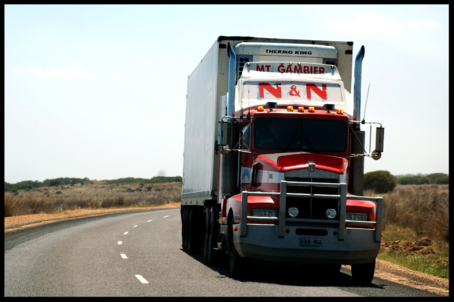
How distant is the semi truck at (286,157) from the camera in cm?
1088

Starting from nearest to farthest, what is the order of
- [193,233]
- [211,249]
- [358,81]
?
[358,81]
[211,249]
[193,233]

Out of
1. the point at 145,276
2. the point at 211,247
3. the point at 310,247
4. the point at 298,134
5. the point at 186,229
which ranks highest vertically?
the point at 298,134

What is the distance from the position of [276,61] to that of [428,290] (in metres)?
6.01

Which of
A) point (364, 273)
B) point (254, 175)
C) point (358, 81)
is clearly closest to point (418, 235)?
point (358, 81)

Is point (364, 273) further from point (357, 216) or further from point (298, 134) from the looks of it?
point (298, 134)

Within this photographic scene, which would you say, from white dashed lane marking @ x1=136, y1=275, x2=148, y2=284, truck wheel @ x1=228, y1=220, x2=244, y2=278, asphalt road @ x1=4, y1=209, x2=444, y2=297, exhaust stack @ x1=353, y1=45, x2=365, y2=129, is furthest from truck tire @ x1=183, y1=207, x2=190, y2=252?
exhaust stack @ x1=353, y1=45, x2=365, y2=129

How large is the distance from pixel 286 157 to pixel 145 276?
3743 millimetres

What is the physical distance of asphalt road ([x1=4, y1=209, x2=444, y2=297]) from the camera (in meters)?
10.3

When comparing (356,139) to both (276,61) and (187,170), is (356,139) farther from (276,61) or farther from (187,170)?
(187,170)

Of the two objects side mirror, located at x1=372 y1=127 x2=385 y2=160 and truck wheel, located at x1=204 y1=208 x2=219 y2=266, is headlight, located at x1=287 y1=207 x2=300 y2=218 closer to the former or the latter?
side mirror, located at x1=372 y1=127 x2=385 y2=160

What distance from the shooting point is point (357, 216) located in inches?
435

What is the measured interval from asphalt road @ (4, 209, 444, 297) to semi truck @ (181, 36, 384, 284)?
1.77ft

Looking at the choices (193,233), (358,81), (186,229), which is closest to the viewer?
(358,81)

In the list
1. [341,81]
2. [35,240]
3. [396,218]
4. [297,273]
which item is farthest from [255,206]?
[396,218]
